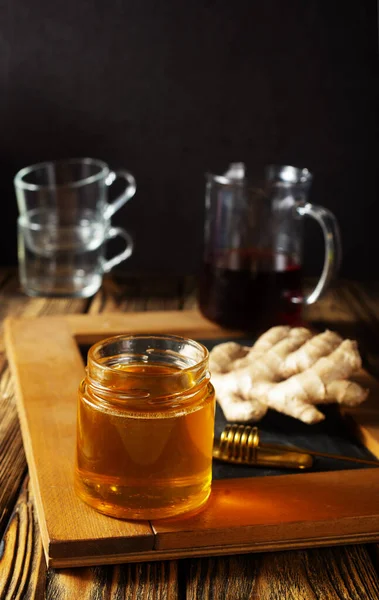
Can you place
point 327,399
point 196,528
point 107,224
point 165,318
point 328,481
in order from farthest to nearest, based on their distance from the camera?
point 107,224 → point 165,318 → point 327,399 → point 328,481 → point 196,528

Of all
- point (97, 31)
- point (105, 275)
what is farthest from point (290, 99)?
point (105, 275)

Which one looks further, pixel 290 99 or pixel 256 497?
pixel 290 99

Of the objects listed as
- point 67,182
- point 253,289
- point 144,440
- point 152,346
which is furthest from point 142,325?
point 144,440

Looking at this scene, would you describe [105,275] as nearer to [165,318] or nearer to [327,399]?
[165,318]

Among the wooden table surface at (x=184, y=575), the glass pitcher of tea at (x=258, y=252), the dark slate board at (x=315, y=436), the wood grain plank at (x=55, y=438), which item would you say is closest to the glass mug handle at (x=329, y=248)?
the glass pitcher of tea at (x=258, y=252)

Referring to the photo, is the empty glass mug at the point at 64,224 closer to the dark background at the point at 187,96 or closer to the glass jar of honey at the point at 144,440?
the dark background at the point at 187,96

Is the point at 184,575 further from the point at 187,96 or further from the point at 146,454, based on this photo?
the point at 187,96
